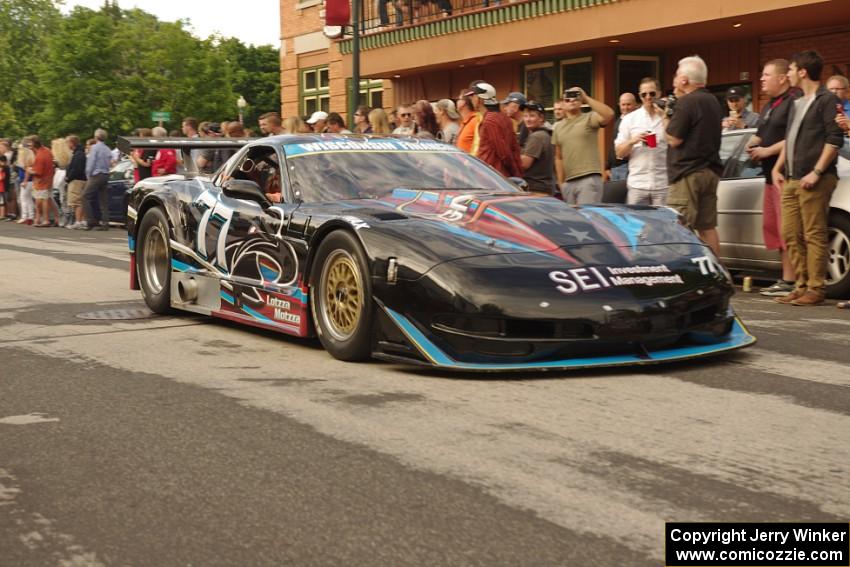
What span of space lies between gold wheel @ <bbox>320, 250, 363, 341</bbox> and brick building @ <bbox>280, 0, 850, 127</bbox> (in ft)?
31.5

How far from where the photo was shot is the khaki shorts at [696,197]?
9.96 meters

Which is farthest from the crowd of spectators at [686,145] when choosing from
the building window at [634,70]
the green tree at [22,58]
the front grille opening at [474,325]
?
the green tree at [22,58]

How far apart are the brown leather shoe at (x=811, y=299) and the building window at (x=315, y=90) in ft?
78.1

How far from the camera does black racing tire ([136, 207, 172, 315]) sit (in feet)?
29.4

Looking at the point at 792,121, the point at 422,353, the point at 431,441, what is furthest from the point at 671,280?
the point at 792,121

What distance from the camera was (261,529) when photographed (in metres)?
3.59

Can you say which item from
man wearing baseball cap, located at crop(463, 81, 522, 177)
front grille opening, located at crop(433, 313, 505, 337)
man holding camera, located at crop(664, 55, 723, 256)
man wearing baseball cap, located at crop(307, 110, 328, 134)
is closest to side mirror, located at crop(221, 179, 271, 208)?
front grille opening, located at crop(433, 313, 505, 337)

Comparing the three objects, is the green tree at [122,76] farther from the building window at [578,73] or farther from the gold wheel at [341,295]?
the gold wheel at [341,295]

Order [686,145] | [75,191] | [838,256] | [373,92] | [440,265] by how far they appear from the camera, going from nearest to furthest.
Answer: [440,265], [838,256], [686,145], [75,191], [373,92]

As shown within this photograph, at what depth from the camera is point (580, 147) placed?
11297mm

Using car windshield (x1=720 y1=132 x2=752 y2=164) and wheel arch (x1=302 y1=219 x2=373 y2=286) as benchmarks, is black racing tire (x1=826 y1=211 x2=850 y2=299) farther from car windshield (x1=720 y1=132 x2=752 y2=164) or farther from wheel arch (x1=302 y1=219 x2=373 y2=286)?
wheel arch (x1=302 y1=219 x2=373 y2=286)

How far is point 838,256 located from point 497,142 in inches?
122

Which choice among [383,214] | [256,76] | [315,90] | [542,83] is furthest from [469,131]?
[256,76]

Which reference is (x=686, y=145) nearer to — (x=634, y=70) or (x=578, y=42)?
(x=578, y=42)
